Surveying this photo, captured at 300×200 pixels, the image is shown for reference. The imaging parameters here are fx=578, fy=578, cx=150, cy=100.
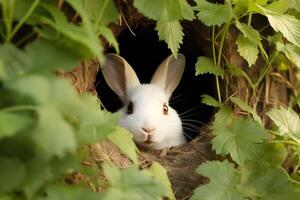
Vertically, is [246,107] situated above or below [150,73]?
above

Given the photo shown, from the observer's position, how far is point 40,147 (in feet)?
4.08

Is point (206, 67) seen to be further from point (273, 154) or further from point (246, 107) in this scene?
point (273, 154)

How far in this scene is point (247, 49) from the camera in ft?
7.03

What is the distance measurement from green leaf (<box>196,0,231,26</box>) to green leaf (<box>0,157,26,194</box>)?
88cm

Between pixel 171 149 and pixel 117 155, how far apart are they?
1.30 ft

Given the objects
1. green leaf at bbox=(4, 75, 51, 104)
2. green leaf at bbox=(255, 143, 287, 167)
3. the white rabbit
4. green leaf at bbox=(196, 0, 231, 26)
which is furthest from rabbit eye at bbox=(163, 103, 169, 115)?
green leaf at bbox=(4, 75, 51, 104)

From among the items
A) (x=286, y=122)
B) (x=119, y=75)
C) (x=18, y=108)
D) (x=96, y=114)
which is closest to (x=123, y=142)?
(x=96, y=114)

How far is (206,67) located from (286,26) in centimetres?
34

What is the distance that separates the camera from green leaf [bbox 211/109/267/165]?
2068 millimetres

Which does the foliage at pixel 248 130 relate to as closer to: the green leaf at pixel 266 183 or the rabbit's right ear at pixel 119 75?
the green leaf at pixel 266 183

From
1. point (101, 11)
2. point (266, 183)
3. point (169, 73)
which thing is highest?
point (101, 11)

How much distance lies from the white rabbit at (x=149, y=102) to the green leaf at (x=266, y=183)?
0.51 metres

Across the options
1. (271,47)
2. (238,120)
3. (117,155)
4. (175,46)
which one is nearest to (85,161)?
(117,155)

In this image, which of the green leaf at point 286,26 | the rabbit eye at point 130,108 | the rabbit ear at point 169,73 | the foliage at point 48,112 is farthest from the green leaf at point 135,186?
the rabbit ear at point 169,73
